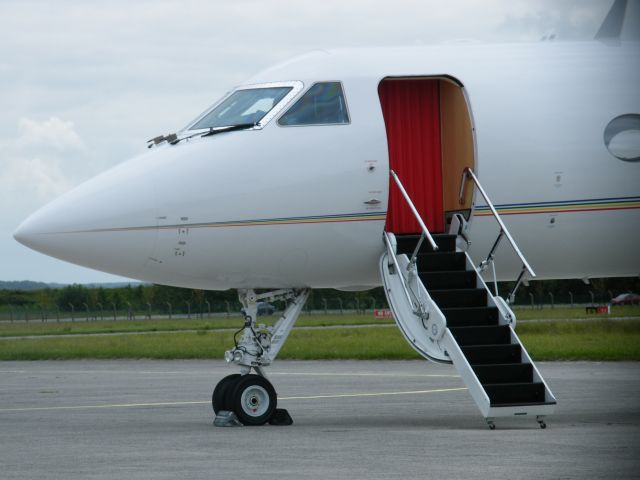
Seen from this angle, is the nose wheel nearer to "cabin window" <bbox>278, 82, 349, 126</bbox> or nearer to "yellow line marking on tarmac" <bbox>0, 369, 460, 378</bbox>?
"cabin window" <bbox>278, 82, 349, 126</bbox>

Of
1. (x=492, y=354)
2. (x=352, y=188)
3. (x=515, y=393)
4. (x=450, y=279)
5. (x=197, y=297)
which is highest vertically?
(x=352, y=188)

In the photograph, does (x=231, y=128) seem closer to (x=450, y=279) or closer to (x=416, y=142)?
(x=416, y=142)

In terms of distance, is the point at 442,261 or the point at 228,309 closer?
the point at 442,261

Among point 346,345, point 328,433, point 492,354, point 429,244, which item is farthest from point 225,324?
point 492,354

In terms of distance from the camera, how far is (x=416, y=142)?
17812 millimetres

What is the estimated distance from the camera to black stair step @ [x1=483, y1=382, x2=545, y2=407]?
1524 centimetres

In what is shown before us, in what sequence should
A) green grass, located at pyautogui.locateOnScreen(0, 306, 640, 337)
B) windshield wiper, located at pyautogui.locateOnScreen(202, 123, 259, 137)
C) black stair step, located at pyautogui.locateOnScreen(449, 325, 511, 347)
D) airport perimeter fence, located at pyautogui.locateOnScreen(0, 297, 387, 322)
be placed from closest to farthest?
black stair step, located at pyautogui.locateOnScreen(449, 325, 511, 347) → windshield wiper, located at pyautogui.locateOnScreen(202, 123, 259, 137) → green grass, located at pyautogui.locateOnScreen(0, 306, 640, 337) → airport perimeter fence, located at pyautogui.locateOnScreen(0, 297, 387, 322)

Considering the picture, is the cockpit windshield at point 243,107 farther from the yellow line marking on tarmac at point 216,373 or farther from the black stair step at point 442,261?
the yellow line marking on tarmac at point 216,373

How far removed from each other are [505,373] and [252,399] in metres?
3.62

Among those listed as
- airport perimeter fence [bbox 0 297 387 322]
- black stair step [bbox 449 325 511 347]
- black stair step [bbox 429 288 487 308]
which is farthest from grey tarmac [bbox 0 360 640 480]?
airport perimeter fence [bbox 0 297 387 322]

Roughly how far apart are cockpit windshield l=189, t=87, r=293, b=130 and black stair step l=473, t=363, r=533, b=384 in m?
4.51

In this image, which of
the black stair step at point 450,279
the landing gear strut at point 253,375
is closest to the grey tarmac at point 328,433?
the landing gear strut at point 253,375

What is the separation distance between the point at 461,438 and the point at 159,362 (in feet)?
81.8

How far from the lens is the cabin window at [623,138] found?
17172 mm
